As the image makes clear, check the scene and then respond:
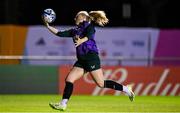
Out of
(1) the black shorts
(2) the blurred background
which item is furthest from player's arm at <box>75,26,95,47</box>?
(2) the blurred background

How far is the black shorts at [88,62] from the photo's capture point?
17031 millimetres

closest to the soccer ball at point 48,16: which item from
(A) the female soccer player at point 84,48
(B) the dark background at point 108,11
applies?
(A) the female soccer player at point 84,48

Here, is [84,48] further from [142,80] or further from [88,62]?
[142,80]

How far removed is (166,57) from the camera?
2975 cm

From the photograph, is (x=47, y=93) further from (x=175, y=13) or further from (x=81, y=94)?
(x=175, y=13)

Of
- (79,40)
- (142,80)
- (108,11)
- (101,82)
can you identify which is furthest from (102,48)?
(79,40)

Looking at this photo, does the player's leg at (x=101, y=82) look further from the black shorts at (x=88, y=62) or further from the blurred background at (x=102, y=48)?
the blurred background at (x=102, y=48)

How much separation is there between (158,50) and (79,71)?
13.7 metres

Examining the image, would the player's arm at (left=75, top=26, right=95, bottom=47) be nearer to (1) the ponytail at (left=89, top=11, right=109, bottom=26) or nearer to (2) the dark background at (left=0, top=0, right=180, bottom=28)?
(1) the ponytail at (left=89, top=11, right=109, bottom=26)

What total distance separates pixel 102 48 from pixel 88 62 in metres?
13.0

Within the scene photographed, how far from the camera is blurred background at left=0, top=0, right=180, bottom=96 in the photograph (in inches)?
1017

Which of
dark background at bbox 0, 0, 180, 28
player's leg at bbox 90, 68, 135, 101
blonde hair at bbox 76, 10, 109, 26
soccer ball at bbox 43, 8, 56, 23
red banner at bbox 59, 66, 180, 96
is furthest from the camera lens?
dark background at bbox 0, 0, 180, 28

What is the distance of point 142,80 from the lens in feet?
85.7

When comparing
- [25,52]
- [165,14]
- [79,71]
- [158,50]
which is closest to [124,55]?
[158,50]
